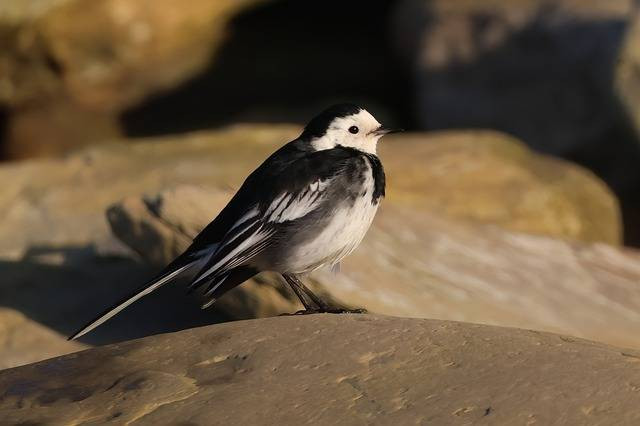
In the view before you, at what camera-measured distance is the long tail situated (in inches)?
254

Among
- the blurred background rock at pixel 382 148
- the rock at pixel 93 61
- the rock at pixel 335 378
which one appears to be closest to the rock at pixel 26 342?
the blurred background rock at pixel 382 148

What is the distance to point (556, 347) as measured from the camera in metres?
5.48

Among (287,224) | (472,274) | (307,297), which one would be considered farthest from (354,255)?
(287,224)

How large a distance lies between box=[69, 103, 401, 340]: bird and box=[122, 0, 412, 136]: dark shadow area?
8.39m

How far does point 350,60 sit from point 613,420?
37.8 ft

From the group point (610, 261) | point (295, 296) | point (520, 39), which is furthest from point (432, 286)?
point (520, 39)

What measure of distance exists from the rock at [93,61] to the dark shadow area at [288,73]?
0.20m

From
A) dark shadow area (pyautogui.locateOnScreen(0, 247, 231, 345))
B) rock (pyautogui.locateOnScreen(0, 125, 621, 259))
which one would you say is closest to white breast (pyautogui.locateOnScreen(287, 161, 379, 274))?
dark shadow area (pyautogui.locateOnScreen(0, 247, 231, 345))

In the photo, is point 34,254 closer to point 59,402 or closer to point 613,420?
point 59,402

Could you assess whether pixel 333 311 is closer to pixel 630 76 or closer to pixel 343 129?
pixel 343 129

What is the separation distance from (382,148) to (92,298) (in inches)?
120

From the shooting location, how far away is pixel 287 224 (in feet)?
21.6

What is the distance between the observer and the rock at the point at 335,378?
4.91 m

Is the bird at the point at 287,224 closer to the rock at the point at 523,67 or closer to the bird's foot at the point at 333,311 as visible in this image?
the bird's foot at the point at 333,311
